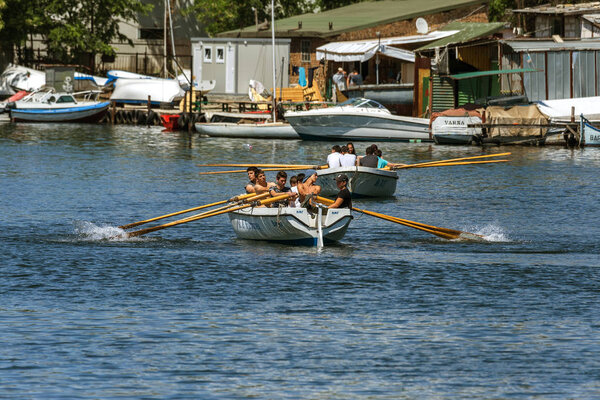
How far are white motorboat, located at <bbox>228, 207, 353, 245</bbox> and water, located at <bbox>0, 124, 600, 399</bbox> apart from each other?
1.15 feet

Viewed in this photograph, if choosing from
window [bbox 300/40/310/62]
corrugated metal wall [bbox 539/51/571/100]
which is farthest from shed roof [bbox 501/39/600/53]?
window [bbox 300/40/310/62]

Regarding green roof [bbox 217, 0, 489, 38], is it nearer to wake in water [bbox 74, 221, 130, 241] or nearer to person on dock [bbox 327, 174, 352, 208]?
wake in water [bbox 74, 221, 130, 241]

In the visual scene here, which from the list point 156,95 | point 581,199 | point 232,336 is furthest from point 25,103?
point 232,336

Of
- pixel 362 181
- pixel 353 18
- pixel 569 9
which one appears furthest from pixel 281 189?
pixel 353 18

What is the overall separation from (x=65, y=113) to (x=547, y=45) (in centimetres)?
3712

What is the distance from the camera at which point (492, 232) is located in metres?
31.4

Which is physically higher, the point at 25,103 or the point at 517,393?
the point at 25,103

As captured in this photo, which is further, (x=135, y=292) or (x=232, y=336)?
(x=135, y=292)

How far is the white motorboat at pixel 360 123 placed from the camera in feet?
208

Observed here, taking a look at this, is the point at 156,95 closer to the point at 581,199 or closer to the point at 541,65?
the point at 541,65

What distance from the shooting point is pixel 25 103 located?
83500 mm

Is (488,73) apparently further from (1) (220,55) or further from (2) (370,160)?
(1) (220,55)

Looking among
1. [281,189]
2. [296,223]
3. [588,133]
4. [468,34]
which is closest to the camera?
[296,223]

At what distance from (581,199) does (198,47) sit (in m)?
49.1
